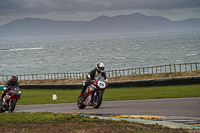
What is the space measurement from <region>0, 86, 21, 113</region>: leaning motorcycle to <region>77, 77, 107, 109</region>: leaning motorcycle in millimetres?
2855

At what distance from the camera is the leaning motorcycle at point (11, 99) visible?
14875 millimetres

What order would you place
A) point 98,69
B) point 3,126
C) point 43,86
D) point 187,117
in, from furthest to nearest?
point 43,86
point 98,69
point 187,117
point 3,126

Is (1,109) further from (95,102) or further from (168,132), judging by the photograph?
(168,132)

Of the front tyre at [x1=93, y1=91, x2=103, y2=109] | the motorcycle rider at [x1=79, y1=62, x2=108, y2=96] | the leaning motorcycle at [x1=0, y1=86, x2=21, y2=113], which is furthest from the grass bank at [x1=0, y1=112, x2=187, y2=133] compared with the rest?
the leaning motorcycle at [x1=0, y1=86, x2=21, y2=113]

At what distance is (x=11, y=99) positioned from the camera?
49.2 feet

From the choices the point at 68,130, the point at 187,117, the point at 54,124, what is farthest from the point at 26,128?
the point at 187,117

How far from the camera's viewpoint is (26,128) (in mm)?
8336

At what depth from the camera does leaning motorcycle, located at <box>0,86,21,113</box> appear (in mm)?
14875

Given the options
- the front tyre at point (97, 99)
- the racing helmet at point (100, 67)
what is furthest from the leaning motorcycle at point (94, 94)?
the racing helmet at point (100, 67)

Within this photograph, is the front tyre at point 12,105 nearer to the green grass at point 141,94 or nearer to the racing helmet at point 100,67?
the racing helmet at point 100,67

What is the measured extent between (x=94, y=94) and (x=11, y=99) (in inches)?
153

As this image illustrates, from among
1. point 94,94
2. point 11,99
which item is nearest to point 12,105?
point 11,99

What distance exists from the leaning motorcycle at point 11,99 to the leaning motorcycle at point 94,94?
2.85 m

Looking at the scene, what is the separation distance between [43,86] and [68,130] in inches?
1239
